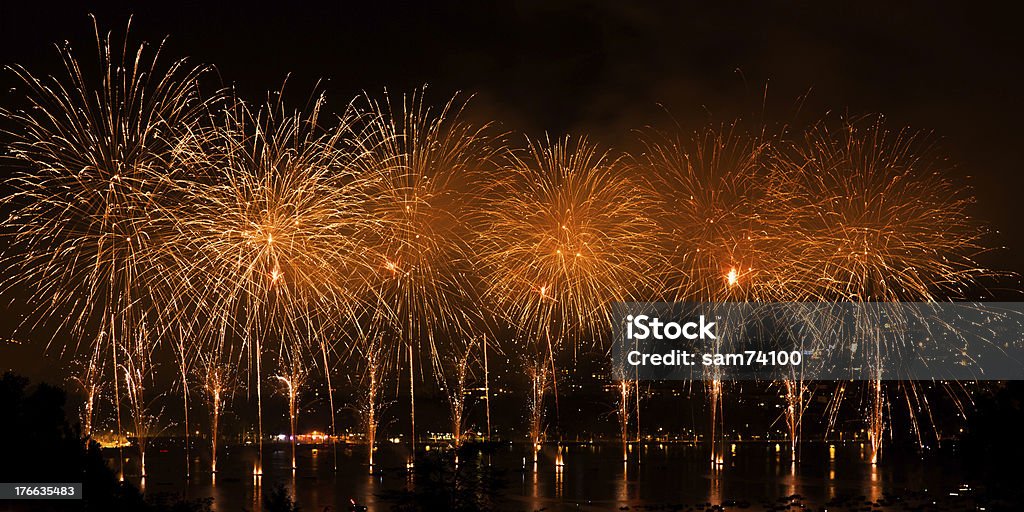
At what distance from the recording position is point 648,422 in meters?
139

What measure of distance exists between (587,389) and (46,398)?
121890 millimetres

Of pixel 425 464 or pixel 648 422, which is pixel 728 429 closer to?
pixel 648 422

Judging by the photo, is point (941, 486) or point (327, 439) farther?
point (327, 439)

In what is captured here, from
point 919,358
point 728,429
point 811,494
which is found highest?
point 919,358

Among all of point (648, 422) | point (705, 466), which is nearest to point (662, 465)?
point (705, 466)

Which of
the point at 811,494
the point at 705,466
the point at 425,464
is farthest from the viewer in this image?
the point at 705,466

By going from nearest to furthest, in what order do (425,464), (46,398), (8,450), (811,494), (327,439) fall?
(425,464)
(8,450)
(46,398)
(811,494)
(327,439)

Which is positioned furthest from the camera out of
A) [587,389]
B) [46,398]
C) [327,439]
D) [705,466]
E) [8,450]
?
[587,389]

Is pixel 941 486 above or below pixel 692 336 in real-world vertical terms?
below

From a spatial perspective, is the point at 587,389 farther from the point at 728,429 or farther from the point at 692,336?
the point at 692,336

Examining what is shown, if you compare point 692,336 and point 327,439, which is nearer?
point 692,336

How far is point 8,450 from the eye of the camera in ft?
72.5

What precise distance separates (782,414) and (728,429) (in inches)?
315

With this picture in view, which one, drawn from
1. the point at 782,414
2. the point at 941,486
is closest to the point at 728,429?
the point at 782,414
